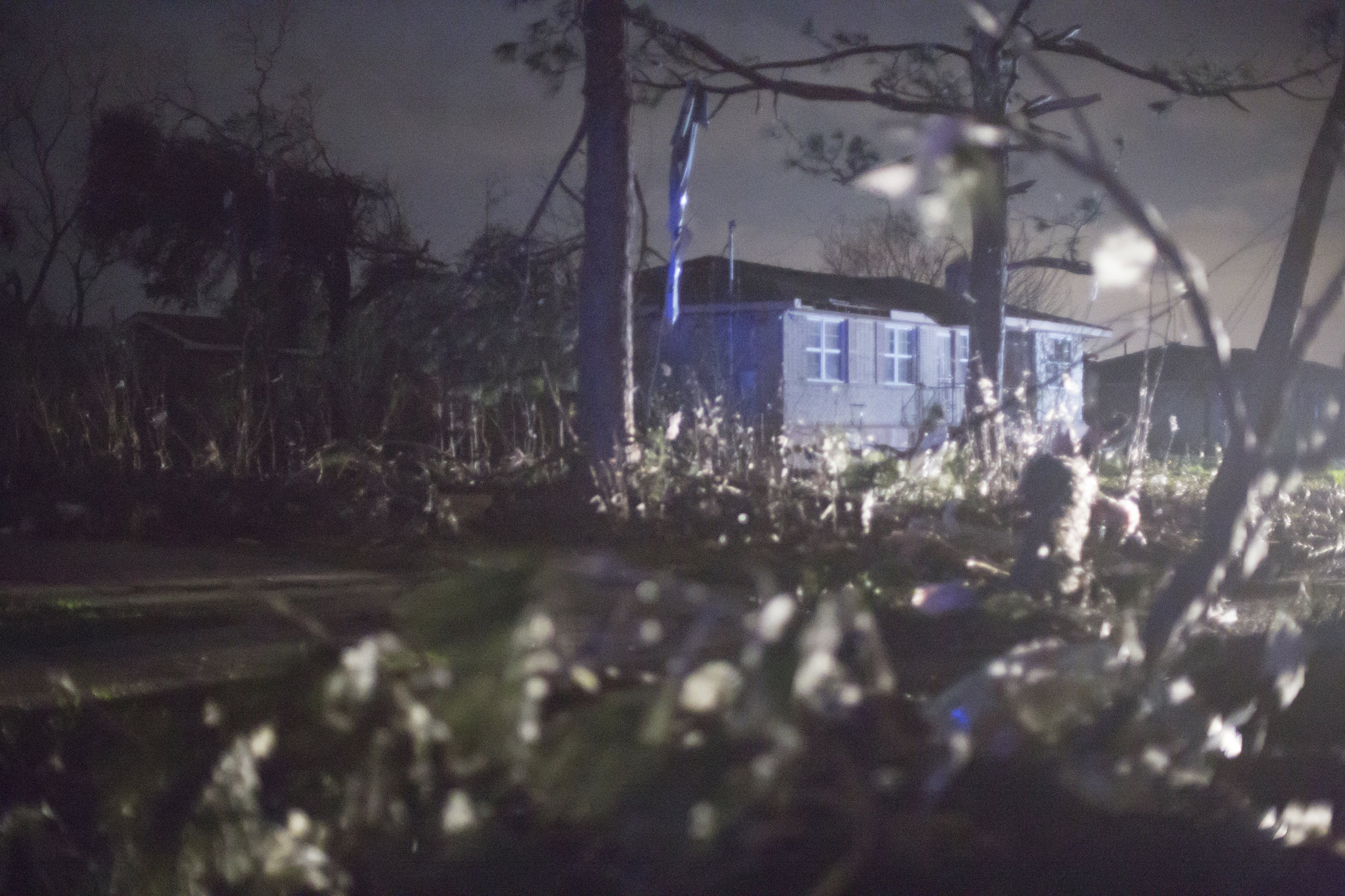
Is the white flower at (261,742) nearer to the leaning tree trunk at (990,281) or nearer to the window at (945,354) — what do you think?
the leaning tree trunk at (990,281)

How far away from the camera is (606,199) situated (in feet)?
→ 30.8

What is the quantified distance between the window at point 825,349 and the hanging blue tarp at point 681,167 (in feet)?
43.3

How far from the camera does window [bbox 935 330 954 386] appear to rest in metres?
27.8

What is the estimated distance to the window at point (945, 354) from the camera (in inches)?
1093

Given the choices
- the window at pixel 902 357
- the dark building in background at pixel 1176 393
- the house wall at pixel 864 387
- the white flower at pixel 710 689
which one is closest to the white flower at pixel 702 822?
the white flower at pixel 710 689

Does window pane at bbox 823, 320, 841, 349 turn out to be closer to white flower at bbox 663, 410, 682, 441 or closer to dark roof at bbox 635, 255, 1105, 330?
dark roof at bbox 635, 255, 1105, 330

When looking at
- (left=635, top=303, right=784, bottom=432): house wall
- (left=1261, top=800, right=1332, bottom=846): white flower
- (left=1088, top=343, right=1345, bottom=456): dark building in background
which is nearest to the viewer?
(left=1261, top=800, right=1332, bottom=846): white flower

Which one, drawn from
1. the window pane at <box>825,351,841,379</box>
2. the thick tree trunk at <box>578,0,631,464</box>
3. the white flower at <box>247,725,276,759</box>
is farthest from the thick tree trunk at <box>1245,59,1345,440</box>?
the window pane at <box>825,351,841,379</box>

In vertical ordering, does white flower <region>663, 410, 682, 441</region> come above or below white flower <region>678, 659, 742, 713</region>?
above

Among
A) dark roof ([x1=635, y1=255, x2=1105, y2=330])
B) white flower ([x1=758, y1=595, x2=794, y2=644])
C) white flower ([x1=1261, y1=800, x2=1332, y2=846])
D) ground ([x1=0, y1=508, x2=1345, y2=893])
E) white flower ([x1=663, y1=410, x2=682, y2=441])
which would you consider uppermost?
dark roof ([x1=635, y1=255, x2=1105, y2=330])

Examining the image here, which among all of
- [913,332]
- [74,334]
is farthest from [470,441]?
[913,332]

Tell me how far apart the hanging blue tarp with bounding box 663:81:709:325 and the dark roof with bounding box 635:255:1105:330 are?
8.55 meters

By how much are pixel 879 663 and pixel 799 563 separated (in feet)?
11.8

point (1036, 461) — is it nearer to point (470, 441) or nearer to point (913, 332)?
point (470, 441)
